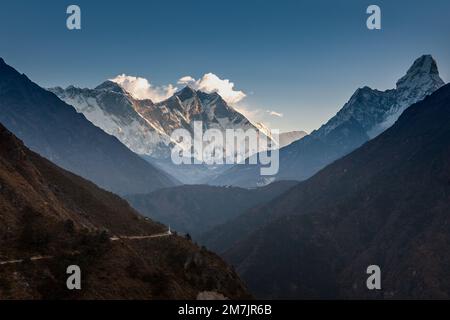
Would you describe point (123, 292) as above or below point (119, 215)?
below
